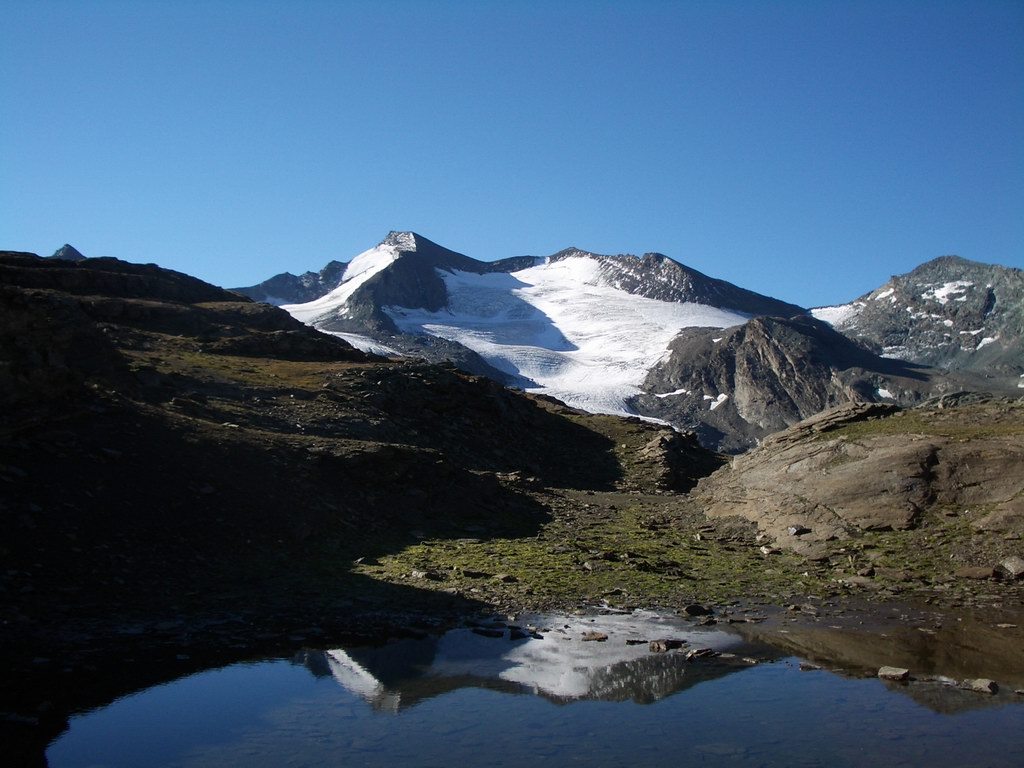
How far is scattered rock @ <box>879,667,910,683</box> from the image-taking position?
1258 centimetres

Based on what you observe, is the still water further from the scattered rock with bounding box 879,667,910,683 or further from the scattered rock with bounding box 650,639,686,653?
the scattered rock with bounding box 879,667,910,683

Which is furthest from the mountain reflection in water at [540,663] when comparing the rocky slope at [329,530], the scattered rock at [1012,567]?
the scattered rock at [1012,567]

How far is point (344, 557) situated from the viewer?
21297 mm

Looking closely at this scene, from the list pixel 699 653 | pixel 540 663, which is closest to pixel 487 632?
pixel 540 663

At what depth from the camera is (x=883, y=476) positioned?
78.9 ft

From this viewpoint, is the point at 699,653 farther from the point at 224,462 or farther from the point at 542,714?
the point at 224,462

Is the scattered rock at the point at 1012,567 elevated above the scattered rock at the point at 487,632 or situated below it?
above

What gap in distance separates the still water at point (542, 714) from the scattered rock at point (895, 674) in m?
0.26

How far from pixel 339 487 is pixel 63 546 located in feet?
31.3

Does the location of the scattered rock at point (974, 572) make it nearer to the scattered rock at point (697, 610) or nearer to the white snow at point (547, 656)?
the scattered rock at point (697, 610)

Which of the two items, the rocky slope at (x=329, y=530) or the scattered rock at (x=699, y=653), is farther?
the rocky slope at (x=329, y=530)

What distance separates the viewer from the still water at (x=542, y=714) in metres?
10.0

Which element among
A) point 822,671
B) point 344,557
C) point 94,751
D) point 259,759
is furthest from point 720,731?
point 344,557

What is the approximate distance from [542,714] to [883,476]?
16.2 m
